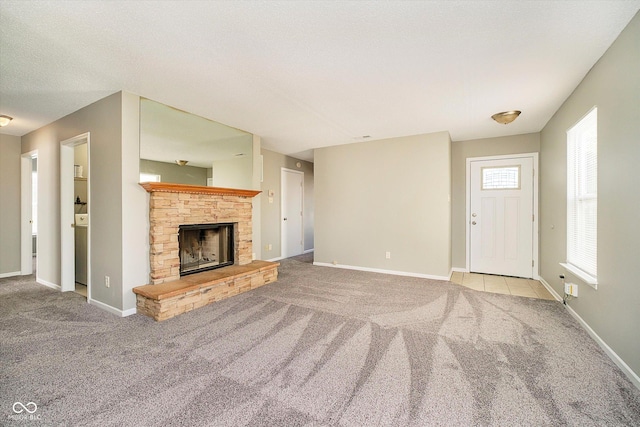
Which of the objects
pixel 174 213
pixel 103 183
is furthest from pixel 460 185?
pixel 103 183

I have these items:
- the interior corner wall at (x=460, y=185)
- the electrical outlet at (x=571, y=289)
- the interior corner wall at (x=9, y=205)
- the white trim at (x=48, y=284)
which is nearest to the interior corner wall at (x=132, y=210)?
the white trim at (x=48, y=284)

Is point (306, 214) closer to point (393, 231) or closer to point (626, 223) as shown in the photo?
point (393, 231)

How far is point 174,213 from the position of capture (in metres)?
3.34

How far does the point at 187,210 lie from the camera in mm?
3492

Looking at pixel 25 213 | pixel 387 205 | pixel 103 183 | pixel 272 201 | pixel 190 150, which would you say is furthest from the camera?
pixel 272 201

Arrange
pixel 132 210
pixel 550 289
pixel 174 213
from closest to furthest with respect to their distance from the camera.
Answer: pixel 132 210 < pixel 174 213 < pixel 550 289

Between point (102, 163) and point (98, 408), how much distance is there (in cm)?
265

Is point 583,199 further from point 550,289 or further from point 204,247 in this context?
point 204,247

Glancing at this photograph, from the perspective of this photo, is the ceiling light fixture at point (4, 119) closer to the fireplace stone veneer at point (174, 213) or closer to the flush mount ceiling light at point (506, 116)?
the fireplace stone veneer at point (174, 213)

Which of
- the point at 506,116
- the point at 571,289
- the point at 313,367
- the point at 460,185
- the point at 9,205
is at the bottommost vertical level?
the point at 313,367

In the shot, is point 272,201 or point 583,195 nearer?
point 583,195

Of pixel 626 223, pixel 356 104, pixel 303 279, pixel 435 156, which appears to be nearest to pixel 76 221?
pixel 303 279

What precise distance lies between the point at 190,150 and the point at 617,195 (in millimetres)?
4357

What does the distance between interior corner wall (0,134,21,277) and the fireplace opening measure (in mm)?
3558
